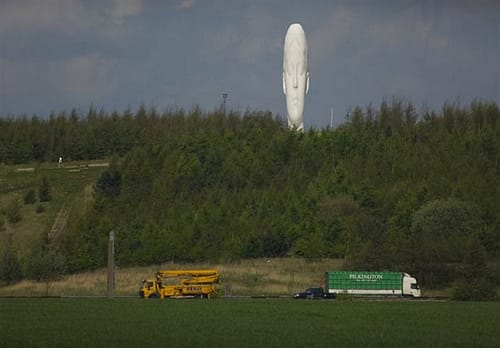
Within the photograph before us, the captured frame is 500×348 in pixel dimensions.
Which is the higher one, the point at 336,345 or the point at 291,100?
the point at 291,100

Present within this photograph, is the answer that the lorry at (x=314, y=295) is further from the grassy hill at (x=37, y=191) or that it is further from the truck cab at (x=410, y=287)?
the grassy hill at (x=37, y=191)

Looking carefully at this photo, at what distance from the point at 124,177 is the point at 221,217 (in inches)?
371

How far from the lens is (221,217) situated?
60844mm

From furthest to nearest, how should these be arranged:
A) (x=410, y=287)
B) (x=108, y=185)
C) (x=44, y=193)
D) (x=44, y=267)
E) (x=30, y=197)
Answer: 1. (x=44, y=193)
2. (x=30, y=197)
3. (x=108, y=185)
4. (x=44, y=267)
5. (x=410, y=287)

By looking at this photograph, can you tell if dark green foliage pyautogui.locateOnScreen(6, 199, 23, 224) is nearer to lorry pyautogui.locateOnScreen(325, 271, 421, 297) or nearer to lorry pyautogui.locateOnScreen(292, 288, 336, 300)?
lorry pyautogui.locateOnScreen(325, 271, 421, 297)

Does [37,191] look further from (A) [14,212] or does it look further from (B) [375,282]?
(B) [375,282]

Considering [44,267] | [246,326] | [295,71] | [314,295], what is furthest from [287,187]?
[246,326]

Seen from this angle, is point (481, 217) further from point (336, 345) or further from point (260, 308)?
point (336, 345)

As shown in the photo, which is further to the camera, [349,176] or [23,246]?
[349,176]

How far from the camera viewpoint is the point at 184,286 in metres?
44.6

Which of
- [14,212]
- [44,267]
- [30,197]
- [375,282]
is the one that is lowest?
[375,282]

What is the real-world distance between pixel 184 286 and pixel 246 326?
22731mm

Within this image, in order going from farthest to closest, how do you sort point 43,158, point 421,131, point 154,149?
point 43,158
point 421,131
point 154,149

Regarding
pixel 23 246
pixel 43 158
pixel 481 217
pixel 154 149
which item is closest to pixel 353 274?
pixel 481 217
